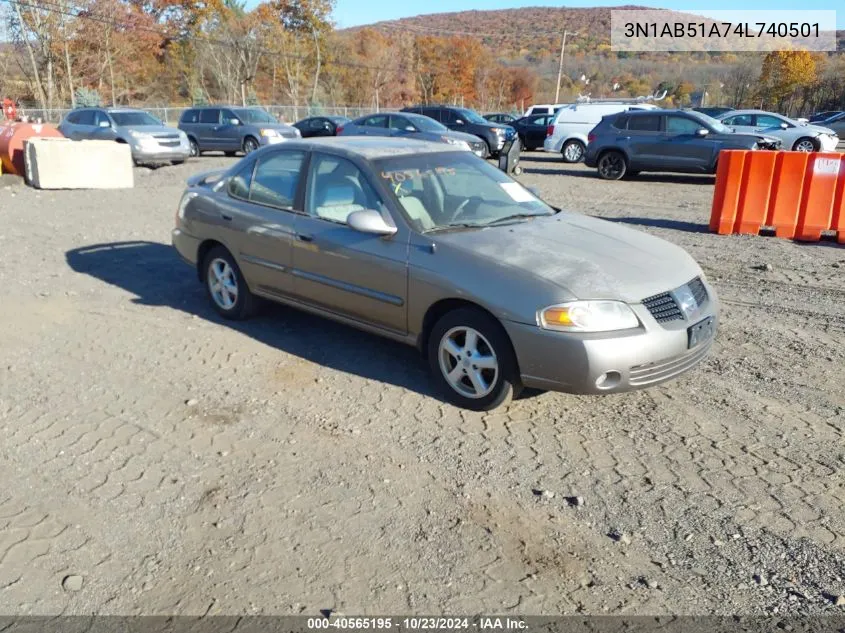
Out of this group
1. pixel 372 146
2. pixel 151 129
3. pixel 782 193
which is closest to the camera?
pixel 372 146

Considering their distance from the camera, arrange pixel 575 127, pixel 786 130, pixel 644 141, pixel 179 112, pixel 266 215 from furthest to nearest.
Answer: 1. pixel 179 112
2. pixel 575 127
3. pixel 786 130
4. pixel 644 141
5. pixel 266 215

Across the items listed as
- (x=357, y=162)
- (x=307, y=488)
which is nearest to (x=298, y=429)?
(x=307, y=488)

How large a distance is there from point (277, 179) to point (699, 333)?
3.37m

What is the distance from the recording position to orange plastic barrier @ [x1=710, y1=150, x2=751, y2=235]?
384 inches

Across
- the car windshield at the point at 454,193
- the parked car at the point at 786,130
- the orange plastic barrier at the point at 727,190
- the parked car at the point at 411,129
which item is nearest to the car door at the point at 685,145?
the parked car at the point at 786,130

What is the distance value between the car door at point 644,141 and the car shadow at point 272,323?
1211 centimetres

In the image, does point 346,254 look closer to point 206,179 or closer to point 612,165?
point 206,179

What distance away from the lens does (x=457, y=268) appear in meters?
4.42

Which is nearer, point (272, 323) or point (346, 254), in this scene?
point (346, 254)

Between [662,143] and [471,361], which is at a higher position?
[662,143]

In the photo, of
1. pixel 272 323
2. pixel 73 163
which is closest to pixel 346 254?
pixel 272 323

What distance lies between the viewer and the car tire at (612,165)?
17500 mm

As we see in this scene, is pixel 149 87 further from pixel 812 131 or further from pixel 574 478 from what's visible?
pixel 574 478

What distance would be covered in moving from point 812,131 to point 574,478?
68.1ft
